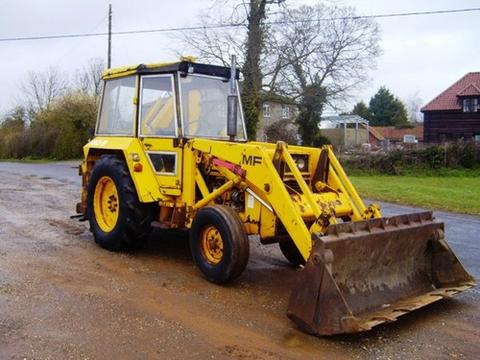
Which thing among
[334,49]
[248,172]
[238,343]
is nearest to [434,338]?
[238,343]

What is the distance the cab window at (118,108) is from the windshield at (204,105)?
2.87 feet

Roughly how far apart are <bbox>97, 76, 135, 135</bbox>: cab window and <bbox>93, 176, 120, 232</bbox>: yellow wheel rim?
0.77 meters

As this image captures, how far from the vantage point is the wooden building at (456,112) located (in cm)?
3734

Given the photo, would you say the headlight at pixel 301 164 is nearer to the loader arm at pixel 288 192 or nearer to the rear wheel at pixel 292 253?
the loader arm at pixel 288 192

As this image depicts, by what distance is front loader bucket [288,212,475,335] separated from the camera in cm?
466

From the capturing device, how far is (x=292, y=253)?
23.5 ft

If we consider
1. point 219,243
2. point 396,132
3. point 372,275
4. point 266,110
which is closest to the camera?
point 372,275

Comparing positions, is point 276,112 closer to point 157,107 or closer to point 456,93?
point 456,93

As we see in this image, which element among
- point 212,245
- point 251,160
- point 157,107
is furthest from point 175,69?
point 212,245

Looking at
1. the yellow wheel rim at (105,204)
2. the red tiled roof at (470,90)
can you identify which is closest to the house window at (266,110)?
the red tiled roof at (470,90)

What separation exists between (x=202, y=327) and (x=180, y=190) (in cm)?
244

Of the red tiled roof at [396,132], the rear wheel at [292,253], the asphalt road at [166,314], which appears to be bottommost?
the asphalt road at [166,314]

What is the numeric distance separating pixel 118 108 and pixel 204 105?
1.41 meters

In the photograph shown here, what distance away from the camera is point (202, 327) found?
4871 millimetres
